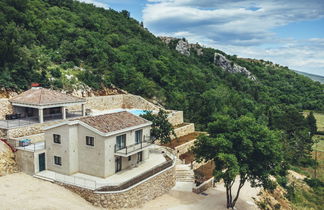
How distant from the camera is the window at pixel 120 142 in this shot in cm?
2261

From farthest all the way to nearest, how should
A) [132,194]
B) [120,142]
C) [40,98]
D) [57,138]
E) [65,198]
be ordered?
1. [40,98]
2. [120,142]
3. [57,138]
4. [132,194]
5. [65,198]

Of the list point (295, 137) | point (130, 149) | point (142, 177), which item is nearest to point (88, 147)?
point (130, 149)

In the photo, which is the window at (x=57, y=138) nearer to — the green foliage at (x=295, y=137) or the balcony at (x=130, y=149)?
the balcony at (x=130, y=149)

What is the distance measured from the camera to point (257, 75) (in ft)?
393

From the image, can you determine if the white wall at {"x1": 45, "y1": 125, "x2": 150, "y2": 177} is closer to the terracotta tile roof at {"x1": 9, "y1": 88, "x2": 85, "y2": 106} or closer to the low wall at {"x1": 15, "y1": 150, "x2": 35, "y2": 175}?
the low wall at {"x1": 15, "y1": 150, "x2": 35, "y2": 175}

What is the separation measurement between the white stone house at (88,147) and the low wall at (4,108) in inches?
341

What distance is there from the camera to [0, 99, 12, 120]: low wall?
1103 inches

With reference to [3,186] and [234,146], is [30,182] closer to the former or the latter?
[3,186]

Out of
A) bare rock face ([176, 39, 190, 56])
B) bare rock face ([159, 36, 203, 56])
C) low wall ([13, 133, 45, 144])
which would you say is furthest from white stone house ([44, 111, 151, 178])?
bare rock face ([176, 39, 190, 56])

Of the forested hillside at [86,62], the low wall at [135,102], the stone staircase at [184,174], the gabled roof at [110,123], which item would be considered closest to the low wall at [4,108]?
the forested hillside at [86,62]

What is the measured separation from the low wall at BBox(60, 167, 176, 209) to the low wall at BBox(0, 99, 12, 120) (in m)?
12.6

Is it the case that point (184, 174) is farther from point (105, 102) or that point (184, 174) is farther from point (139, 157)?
point (105, 102)

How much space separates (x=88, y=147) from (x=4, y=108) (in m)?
12.4

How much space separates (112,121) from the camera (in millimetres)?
23547
